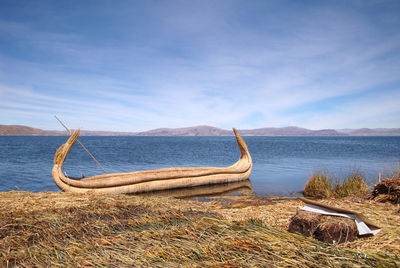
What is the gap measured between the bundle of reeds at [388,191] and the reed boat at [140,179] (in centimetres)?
796

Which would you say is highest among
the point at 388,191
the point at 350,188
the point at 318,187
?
the point at 388,191

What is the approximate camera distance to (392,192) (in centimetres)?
654

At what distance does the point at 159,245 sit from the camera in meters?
3.05

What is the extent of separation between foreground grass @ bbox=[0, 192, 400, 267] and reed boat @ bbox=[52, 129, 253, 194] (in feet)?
19.2

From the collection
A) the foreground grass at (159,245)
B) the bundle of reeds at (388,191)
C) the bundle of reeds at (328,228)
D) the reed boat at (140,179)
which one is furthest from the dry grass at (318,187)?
the foreground grass at (159,245)

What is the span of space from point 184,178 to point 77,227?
921cm

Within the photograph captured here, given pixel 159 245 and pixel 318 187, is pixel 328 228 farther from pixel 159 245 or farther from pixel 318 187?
pixel 318 187

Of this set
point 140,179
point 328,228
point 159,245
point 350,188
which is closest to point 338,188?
point 350,188

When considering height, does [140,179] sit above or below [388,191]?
below

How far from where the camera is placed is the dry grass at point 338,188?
8.80 metres

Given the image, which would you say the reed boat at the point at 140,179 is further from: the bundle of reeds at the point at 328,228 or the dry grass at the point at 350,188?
the bundle of reeds at the point at 328,228

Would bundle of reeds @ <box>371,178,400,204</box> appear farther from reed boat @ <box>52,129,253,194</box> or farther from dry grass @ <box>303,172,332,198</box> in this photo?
reed boat @ <box>52,129,253,194</box>

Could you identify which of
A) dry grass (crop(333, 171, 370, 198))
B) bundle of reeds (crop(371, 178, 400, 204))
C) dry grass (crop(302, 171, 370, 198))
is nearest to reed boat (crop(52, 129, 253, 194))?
dry grass (crop(302, 171, 370, 198))

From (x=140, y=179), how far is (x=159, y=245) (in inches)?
341
